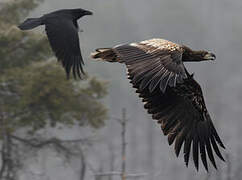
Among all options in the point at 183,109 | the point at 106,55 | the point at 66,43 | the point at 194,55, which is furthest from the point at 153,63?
the point at 66,43

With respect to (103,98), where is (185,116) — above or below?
below

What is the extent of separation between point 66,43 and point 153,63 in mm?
4228

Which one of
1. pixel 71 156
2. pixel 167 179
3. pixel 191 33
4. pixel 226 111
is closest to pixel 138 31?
pixel 191 33

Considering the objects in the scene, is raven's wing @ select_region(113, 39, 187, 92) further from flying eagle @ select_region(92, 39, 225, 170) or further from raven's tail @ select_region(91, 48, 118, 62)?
raven's tail @ select_region(91, 48, 118, 62)

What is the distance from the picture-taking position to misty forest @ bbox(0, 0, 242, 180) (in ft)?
56.5

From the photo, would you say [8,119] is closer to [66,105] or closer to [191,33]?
[66,105]

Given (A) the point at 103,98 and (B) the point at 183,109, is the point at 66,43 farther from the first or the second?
(A) the point at 103,98

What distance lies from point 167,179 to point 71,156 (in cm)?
2346

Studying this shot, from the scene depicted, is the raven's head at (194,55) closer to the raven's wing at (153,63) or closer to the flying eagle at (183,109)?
the flying eagle at (183,109)

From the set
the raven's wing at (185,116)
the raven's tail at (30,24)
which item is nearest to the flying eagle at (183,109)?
the raven's wing at (185,116)

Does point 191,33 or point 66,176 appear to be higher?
point 191,33

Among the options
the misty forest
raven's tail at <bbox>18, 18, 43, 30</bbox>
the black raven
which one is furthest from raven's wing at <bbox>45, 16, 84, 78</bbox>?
the misty forest

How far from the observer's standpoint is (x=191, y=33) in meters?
63.4

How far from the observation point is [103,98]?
2034 centimetres
